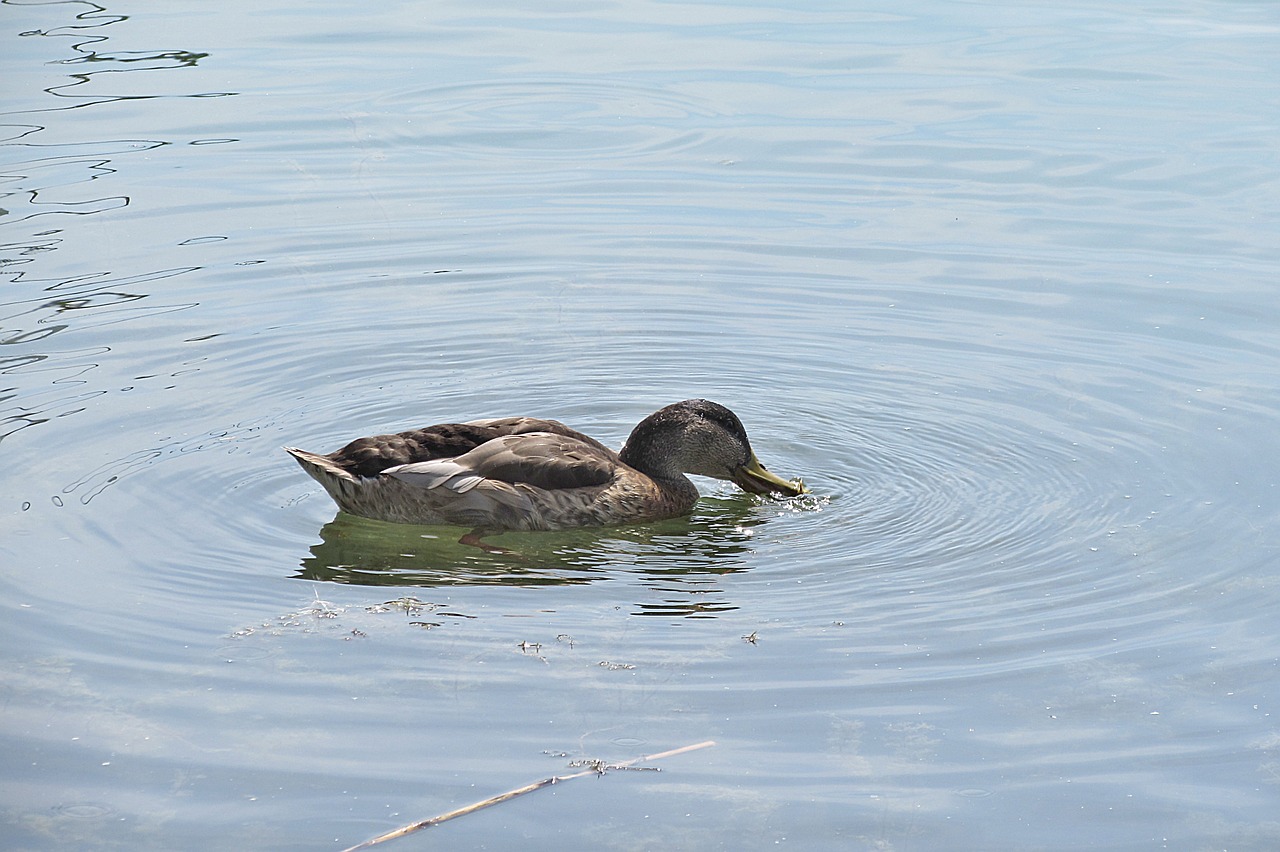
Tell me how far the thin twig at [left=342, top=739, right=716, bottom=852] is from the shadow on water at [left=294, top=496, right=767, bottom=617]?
1.35 meters

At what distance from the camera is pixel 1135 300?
1215 centimetres

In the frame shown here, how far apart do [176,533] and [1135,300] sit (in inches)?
277

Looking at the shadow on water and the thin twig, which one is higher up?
the thin twig

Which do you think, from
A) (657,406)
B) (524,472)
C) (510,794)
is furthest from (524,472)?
(510,794)

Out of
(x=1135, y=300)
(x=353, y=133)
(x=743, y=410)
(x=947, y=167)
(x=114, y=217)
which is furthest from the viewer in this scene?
(x=353, y=133)

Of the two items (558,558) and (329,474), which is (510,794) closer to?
(558,558)

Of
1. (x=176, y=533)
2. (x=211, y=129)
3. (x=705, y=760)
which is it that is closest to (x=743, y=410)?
(x=176, y=533)

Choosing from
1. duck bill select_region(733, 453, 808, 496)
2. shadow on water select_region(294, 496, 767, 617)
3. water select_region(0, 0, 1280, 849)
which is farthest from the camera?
duck bill select_region(733, 453, 808, 496)

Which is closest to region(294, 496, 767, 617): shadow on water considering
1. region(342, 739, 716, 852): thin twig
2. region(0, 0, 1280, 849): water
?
region(0, 0, 1280, 849): water

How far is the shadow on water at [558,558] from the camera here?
806 cm

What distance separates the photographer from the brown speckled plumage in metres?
8.88

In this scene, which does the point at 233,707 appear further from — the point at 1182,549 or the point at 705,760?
the point at 1182,549

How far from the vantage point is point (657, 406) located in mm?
10625

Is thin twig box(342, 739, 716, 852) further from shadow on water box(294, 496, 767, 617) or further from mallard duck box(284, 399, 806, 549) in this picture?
mallard duck box(284, 399, 806, 549)
